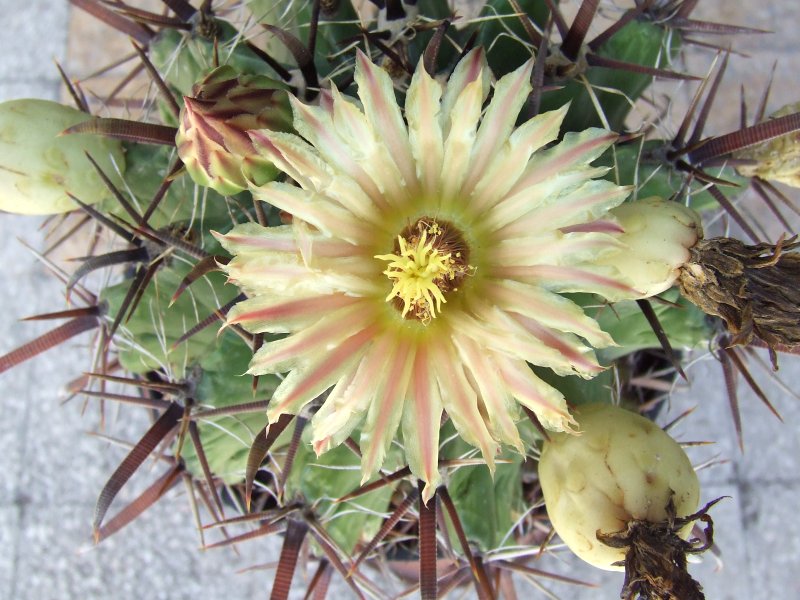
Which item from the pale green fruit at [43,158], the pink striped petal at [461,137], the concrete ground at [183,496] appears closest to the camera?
the pink striped petal at [461,137]

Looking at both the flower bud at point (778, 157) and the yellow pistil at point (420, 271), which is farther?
the flower bud at point (778, 157)

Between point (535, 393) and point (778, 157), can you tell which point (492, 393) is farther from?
point (778, 157)

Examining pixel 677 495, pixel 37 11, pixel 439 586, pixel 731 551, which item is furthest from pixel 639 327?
pixel 37 11

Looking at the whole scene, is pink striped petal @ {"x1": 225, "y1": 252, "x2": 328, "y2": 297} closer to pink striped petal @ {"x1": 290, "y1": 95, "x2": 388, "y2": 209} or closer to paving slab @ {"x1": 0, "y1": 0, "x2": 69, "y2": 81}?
pink striped petal @ {"x1": 290, "y1": 95, "x2": 388, "y2": 209}

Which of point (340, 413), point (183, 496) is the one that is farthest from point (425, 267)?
point (183, 496)

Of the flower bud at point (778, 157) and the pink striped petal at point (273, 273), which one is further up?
the flower bud at point (778, 157)

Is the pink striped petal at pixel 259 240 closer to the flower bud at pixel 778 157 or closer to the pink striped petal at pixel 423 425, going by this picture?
the pink striped petal at pixel 423 425

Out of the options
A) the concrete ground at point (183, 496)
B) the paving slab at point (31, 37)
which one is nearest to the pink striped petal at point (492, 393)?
the concrete ground at point (183, 496)

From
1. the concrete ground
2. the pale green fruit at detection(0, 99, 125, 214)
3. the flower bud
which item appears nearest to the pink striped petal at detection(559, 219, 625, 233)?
the flower bud

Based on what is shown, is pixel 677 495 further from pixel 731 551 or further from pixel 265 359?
pixel 731 551
